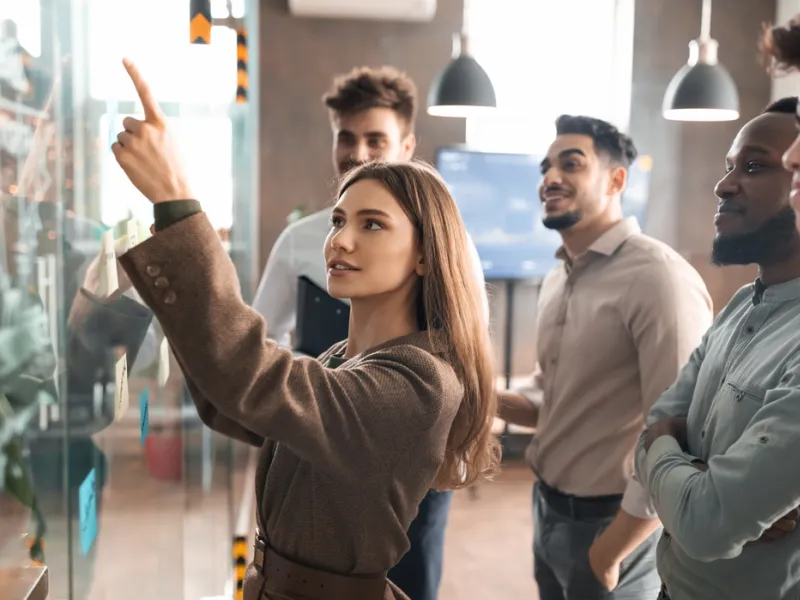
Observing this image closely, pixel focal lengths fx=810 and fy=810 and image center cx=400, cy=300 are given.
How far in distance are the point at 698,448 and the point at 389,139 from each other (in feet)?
4.04

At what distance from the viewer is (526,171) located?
206 inches

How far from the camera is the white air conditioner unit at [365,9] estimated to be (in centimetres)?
495

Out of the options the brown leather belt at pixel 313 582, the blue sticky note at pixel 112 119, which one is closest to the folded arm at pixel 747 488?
the brown leather belt at pixel 313 582

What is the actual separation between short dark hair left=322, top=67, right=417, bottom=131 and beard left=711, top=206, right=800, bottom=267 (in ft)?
3.74

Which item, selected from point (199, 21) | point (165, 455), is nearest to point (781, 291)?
point (199, 21)

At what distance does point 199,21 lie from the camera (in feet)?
5.16

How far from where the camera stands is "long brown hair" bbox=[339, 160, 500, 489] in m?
1.13

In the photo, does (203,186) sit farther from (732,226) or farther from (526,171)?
(526,171)

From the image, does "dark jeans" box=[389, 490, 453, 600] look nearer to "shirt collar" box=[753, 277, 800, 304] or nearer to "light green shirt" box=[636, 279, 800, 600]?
"light green shirt" box=[636, 279, 800, 600]

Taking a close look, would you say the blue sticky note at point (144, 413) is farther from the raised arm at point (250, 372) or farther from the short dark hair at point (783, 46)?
the short dark hair at point (783, 46)

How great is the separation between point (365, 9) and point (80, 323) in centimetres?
444

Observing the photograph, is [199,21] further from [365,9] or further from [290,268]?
[365,9]

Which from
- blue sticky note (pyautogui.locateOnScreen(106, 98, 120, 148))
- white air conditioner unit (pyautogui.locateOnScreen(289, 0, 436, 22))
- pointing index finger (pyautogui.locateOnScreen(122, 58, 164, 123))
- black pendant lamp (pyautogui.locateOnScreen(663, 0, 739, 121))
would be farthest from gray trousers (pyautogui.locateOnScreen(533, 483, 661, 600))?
white air conditioner unit (pyautogui.locateOnScreen(289, 0, 436, 22))

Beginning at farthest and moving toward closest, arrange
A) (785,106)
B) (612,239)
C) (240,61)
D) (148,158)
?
1. (240,61)
2. (612,239)
3. (785,106)
4. (148,158)
